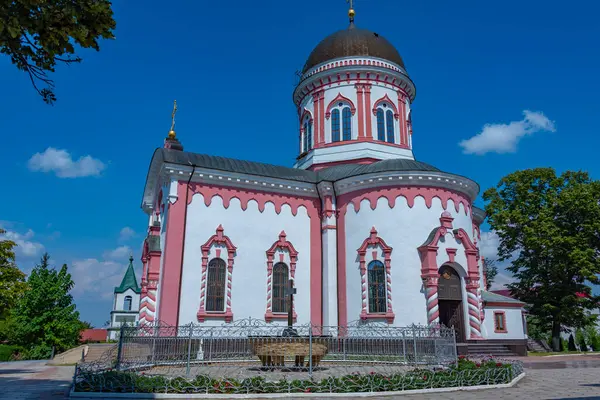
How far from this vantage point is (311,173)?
71.2ft

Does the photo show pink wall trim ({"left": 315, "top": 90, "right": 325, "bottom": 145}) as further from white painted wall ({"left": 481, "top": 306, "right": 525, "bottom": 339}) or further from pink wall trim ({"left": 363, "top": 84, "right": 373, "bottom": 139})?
white painted wall ({"left": 481, "top": 306, "right": 525, "bottom": 339})

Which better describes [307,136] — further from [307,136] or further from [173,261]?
[173,261]

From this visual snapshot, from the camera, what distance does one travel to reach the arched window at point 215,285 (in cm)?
1755

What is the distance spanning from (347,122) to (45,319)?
21.1 m

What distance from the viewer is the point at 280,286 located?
1898 cm

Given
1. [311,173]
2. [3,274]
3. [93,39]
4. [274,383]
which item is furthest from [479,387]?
[3,274]

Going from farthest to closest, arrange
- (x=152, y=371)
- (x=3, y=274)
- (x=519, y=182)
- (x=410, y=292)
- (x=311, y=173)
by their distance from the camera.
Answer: (x=519, y=182) → (x=311, y=173) → (x=410, y=292) → (x=3, y=274) → (x=152, y=371)

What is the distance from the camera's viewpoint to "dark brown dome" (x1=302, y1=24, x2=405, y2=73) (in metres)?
24.6

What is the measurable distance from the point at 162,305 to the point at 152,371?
4.40 meters

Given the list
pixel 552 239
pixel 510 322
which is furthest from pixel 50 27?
pixel 552 239

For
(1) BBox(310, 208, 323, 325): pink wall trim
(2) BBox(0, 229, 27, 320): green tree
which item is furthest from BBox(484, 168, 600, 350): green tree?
(2) BBox(0, 229, 27, 320): green tree

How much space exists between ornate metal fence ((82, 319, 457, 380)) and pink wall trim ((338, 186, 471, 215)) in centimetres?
497

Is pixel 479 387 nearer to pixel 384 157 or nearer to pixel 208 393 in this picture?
pixel 208 393

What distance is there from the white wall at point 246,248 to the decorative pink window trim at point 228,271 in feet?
0.50
